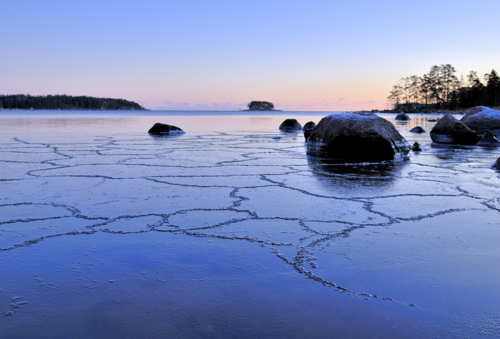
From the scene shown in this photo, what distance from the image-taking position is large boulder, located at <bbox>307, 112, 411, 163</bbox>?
7.88 m

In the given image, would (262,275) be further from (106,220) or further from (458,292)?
(106,220)

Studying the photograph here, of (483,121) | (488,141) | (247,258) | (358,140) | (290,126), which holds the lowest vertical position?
(247,258)

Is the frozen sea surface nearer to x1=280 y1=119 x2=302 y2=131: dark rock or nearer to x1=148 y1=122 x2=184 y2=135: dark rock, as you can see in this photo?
x1=148 y1=122 x2=184 y2=135: dark rock

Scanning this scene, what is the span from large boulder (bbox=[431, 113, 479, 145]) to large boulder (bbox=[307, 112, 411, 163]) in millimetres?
4097

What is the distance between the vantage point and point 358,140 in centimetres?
791

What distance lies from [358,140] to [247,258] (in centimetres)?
568

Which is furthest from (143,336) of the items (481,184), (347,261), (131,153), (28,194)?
(131,153)

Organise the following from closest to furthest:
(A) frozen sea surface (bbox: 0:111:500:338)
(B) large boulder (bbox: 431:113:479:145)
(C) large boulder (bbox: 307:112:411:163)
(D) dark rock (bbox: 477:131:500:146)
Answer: (A) frozen sea surface (bbox: 0:111:500:338)
(C) large boulder (bbox: 307:112:411:163)
(D) dark rock (bbox: 477:131:500:146)
(B) large boulder (bbox: 431:113:479:145)

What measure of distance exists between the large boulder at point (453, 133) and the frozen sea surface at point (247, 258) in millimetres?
6863

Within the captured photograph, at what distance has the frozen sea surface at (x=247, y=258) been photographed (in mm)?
1927

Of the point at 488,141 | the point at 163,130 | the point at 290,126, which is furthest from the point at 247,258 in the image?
the point at 290,126

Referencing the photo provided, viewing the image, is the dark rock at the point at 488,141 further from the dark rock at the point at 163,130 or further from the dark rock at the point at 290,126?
the dark rock at the point at 163,130

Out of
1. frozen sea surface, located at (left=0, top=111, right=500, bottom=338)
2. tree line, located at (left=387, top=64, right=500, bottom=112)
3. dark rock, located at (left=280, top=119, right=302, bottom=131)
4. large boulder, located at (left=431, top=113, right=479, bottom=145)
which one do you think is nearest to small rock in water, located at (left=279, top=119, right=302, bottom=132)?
dark rock, located at (left=280, top=119, right=302, bottom=131)

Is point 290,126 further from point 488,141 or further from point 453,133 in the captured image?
point 488,141
